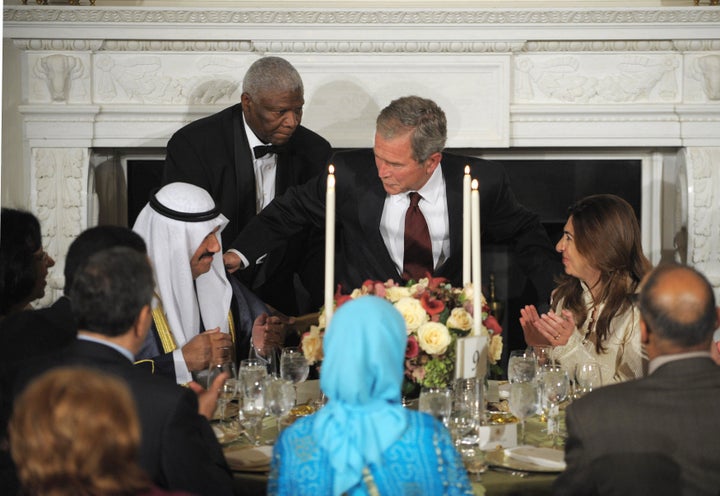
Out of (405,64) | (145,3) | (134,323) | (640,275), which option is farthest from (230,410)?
(145,3)

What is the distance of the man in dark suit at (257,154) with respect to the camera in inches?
193

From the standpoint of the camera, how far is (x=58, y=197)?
18.4ft

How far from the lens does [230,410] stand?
3.55 metres

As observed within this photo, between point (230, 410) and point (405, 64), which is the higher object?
point (405, 64)

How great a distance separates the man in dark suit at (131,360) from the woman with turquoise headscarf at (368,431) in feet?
0.89

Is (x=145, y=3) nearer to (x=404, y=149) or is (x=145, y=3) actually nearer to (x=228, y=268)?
(x=228, y=268)

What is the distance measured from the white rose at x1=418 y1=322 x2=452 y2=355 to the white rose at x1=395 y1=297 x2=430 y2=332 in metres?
0.02

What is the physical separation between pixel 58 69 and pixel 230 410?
2.80 meters

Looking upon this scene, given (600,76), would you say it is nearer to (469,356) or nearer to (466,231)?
(466,231)

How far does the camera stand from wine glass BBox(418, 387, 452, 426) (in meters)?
2.90

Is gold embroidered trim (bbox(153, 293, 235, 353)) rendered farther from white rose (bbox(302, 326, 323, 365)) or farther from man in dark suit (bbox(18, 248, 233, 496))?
man in dark suit (bbox(18, 248, 233, 496))

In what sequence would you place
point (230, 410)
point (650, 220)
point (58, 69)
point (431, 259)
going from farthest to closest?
point (650, 220) → point (58, 69) → point (431, 259) → point (230, 410)

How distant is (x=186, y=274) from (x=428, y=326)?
1.26 m

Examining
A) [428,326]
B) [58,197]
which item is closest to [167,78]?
[58,197]
